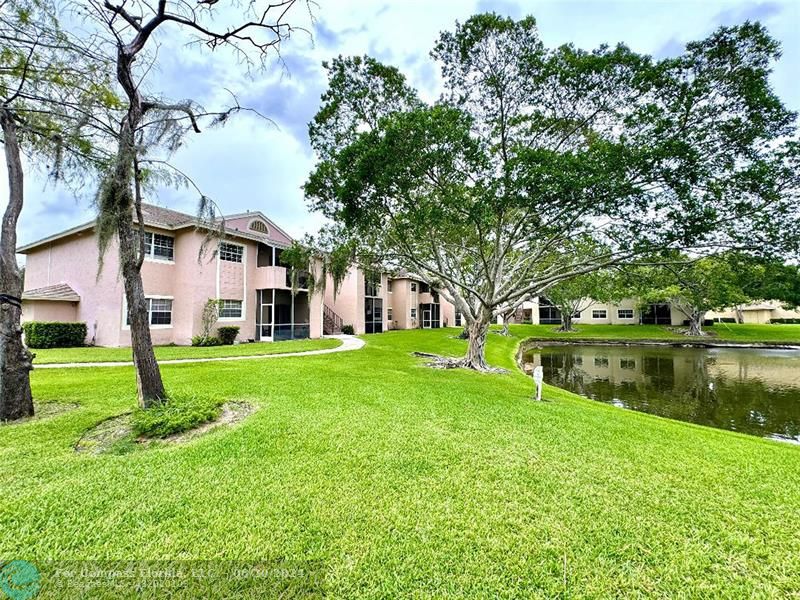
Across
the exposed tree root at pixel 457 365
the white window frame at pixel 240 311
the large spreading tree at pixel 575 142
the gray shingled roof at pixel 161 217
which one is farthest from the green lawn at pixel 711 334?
the gray shingled roof at pixel 161 217

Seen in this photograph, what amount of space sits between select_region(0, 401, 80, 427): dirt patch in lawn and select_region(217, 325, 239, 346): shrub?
1200 centimetres

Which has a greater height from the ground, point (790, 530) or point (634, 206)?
point (634, 206)

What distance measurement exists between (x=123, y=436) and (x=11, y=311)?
290 cm

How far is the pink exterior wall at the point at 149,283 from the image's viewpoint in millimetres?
16078

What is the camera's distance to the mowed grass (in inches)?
110

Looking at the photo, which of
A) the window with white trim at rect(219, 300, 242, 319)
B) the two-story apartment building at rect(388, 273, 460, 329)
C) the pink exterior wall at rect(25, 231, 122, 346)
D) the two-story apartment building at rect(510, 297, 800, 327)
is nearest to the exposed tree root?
the window with white trim at rect(219, 300, 242, 319)

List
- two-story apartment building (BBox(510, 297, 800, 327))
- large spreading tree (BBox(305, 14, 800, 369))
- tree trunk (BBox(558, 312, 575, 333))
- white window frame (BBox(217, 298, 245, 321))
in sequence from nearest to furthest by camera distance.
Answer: large spreading tree (BBox(305, 14, 800, 369)), white window frame (BBox(217, 298, 245, 321)), tree trunk (BBox(558, 312, 575, 333)), two-story apartment building (BBox(510, 297, 800, 327))

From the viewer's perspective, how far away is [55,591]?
8.10ft

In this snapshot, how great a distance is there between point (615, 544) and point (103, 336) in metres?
20.0

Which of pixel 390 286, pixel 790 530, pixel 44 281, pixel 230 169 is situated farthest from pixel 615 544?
pixel 390 286

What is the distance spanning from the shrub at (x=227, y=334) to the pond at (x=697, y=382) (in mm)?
15469

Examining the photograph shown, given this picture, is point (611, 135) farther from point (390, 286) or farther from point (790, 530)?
point (390, 286)

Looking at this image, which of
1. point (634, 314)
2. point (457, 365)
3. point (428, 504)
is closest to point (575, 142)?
point (457, 365)

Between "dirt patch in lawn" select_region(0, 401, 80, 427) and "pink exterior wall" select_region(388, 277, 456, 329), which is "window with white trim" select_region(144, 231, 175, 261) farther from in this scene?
"pink exterior wall" select_region(388, 277, 456, 329)
